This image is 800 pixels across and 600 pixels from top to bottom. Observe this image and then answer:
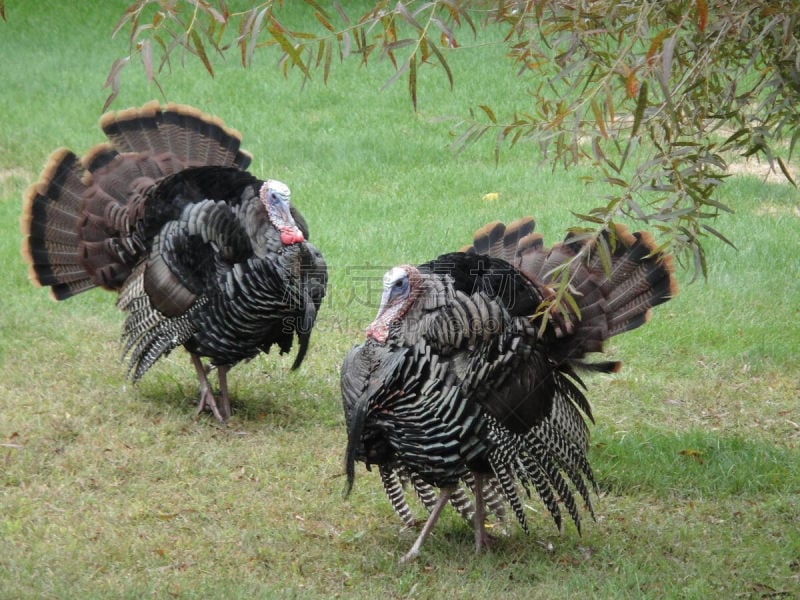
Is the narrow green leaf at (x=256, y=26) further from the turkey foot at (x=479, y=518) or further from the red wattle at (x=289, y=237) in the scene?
the red wattle at (x=289, y=237)

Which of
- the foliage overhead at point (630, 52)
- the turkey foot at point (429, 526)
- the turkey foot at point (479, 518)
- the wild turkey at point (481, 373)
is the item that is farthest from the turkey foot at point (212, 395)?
the foliage overhead at point (630, 52)

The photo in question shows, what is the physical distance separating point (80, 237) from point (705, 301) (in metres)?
4.12

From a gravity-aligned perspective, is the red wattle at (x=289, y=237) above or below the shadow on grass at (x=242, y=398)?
above

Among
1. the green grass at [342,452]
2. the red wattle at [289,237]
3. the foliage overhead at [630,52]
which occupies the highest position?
the foliage overhead at [630,52]

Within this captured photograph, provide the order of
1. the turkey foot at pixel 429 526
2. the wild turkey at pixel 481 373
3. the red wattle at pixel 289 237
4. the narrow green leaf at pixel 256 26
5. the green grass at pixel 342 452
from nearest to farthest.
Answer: the narrow green leaf at pixel 256 26, the wild turkey at pixel 481 373, the green grass at pixel 342 452, the turkey foot at pixel 429 526, the red wattle at pixel 289 237

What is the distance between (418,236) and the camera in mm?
7922

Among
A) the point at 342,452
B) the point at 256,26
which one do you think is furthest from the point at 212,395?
the point at 256,26

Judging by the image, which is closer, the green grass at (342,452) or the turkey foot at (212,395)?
the green grass at (342,452)

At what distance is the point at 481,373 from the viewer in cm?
391

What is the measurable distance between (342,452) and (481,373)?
1.46 m

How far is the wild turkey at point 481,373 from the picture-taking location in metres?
3.85

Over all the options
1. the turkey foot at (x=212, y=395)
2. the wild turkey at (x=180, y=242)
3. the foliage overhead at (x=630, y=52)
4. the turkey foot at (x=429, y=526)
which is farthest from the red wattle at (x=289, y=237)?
the foliage overhead at (x=630, y=52)

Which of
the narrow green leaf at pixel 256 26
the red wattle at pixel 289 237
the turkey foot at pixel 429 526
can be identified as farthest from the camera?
the red wattle at pixel 289 237

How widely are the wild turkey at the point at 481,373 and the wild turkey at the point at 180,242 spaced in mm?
1119
